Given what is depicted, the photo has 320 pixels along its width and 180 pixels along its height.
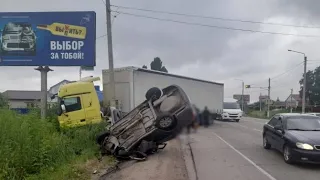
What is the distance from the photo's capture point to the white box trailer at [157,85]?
741 centimetres

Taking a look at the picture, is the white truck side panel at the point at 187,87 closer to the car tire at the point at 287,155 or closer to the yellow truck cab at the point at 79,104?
the car tire at the point at 287,155

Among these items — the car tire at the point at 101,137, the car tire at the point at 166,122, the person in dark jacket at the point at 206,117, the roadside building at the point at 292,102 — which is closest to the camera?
the person in dark jacket at the point at 206,117

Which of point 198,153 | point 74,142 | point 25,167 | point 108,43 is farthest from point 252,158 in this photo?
point 108,43

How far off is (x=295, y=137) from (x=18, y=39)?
14768mm

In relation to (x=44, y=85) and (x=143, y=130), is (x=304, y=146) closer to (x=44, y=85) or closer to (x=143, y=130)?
(x=143, y=130)

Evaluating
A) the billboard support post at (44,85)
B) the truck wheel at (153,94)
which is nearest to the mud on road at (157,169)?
the truck wheel at (153,94)

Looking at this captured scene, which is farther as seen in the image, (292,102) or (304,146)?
(292,102)

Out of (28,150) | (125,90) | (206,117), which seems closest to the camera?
(206,117)

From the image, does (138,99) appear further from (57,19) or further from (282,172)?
(57,19)

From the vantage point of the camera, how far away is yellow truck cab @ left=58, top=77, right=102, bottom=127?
1611cm

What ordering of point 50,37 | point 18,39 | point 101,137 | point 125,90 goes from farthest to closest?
point 18,39, point 50,37, point 101,137, point 125,90

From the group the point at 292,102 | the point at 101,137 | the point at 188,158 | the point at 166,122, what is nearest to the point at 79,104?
the point at 101,137

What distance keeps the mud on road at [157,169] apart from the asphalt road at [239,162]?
20.3 inches

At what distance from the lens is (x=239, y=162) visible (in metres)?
10.5
